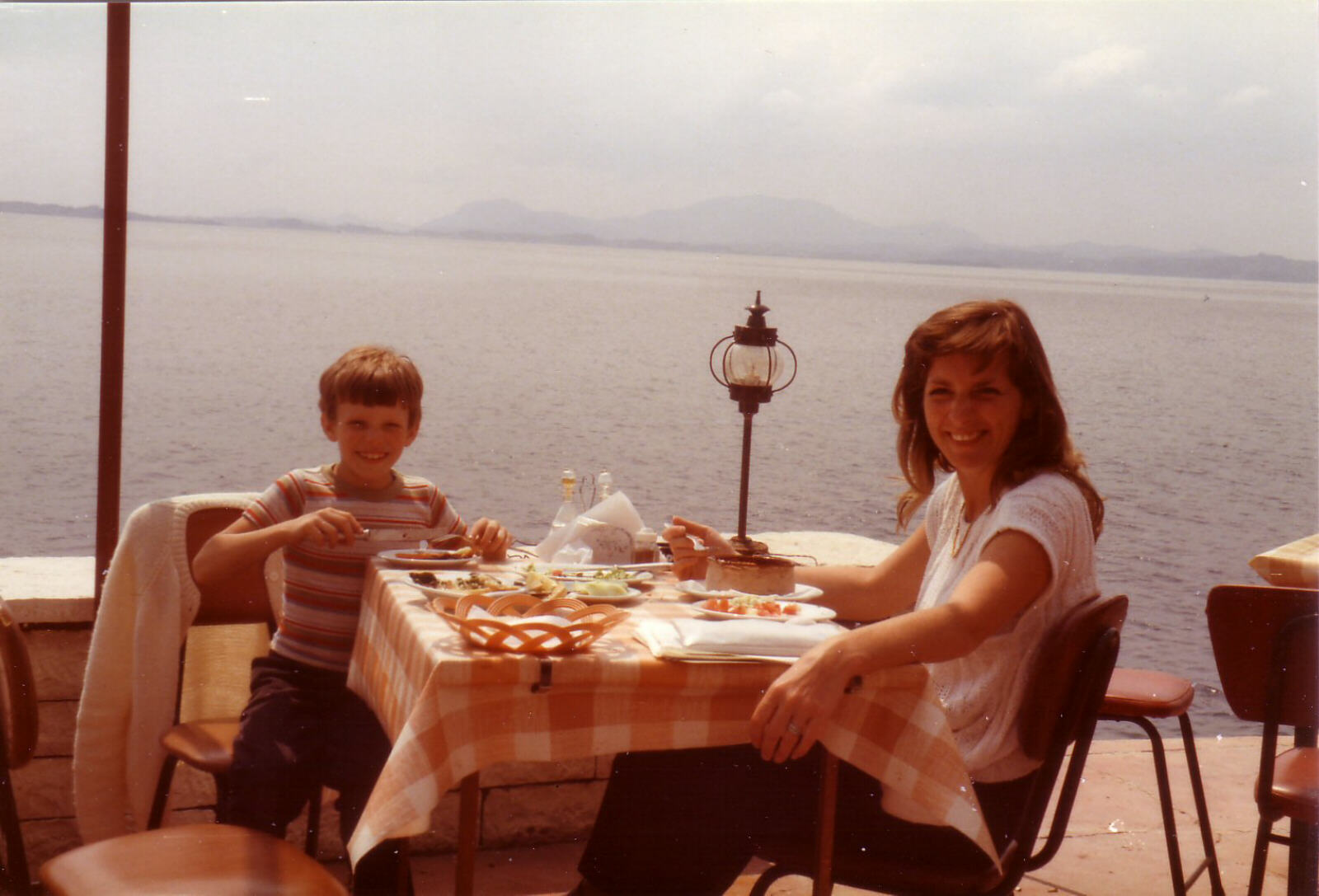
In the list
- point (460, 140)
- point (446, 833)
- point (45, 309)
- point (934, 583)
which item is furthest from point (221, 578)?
point (45, 309)

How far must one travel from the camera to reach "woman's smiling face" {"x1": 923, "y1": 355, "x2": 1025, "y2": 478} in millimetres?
2043

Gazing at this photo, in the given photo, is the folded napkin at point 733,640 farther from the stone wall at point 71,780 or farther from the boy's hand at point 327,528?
the stone wall at point 71,780

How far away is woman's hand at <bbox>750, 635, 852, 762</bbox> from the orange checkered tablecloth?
2.2 inches

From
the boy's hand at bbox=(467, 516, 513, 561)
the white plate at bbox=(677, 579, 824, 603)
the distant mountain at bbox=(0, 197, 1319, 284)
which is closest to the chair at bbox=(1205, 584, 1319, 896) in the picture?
the white plate at bbox=(677, 579, 824, 603)

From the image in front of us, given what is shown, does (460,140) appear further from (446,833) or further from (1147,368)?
(446,833)

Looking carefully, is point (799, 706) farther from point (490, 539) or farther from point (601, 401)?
point (601, 401)

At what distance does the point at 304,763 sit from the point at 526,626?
3.14 feet

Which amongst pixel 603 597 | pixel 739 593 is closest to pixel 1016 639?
pixel 739 593

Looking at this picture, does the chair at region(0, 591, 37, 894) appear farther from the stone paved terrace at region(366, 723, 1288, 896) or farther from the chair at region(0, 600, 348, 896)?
the stone paved terrace at region(366, 723, 1288, 896)

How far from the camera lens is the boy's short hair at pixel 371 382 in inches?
104

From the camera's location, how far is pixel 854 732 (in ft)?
5.66

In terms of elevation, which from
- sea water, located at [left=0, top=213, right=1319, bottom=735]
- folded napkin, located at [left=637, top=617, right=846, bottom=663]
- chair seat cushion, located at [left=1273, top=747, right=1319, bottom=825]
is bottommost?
sea water, located at [left=0, top=213, right=1319, bottom=735]

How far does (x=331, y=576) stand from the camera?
256 cm

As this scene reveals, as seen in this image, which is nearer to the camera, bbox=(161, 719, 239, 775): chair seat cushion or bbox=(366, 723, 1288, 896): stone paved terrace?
bbox=(161, 719, 239, 775): chair seat cushion
